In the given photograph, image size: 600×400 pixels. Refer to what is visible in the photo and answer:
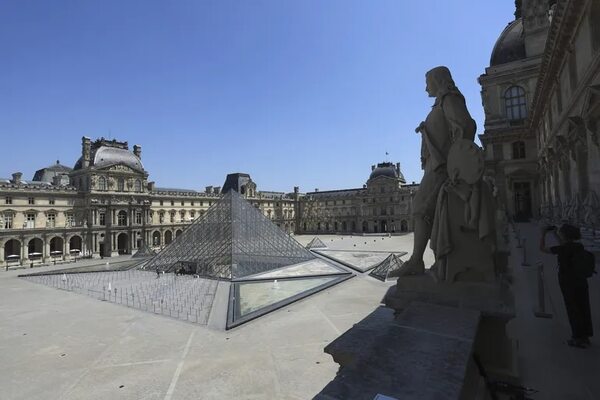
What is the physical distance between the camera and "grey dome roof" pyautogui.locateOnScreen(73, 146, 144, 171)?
1652 inches

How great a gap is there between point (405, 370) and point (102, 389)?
318 inches

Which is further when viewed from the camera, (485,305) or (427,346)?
(485,305)

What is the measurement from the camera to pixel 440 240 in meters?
3.38

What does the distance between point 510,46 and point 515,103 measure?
5.62 m

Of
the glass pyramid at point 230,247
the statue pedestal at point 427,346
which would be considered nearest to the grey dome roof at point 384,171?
the glass pyramid at point 230,247

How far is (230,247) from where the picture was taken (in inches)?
933

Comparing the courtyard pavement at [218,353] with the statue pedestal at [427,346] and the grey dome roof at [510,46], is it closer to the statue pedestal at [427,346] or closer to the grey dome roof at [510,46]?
the statue pedestal at [427,346]

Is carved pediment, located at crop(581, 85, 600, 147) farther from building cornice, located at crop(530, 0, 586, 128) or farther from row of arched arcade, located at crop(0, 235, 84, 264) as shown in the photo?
row of arched arcade, located at crop(0, 235, 84, 264)

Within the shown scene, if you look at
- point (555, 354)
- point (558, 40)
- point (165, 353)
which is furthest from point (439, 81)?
point (558, 40)

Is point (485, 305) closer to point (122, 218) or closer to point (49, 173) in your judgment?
point (122, 218)

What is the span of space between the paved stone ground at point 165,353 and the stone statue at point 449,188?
4.64 m

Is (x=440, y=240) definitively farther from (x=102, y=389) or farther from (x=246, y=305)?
(x=246, y=305)

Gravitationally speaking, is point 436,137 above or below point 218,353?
above

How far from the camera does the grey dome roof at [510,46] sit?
28.4 meters
